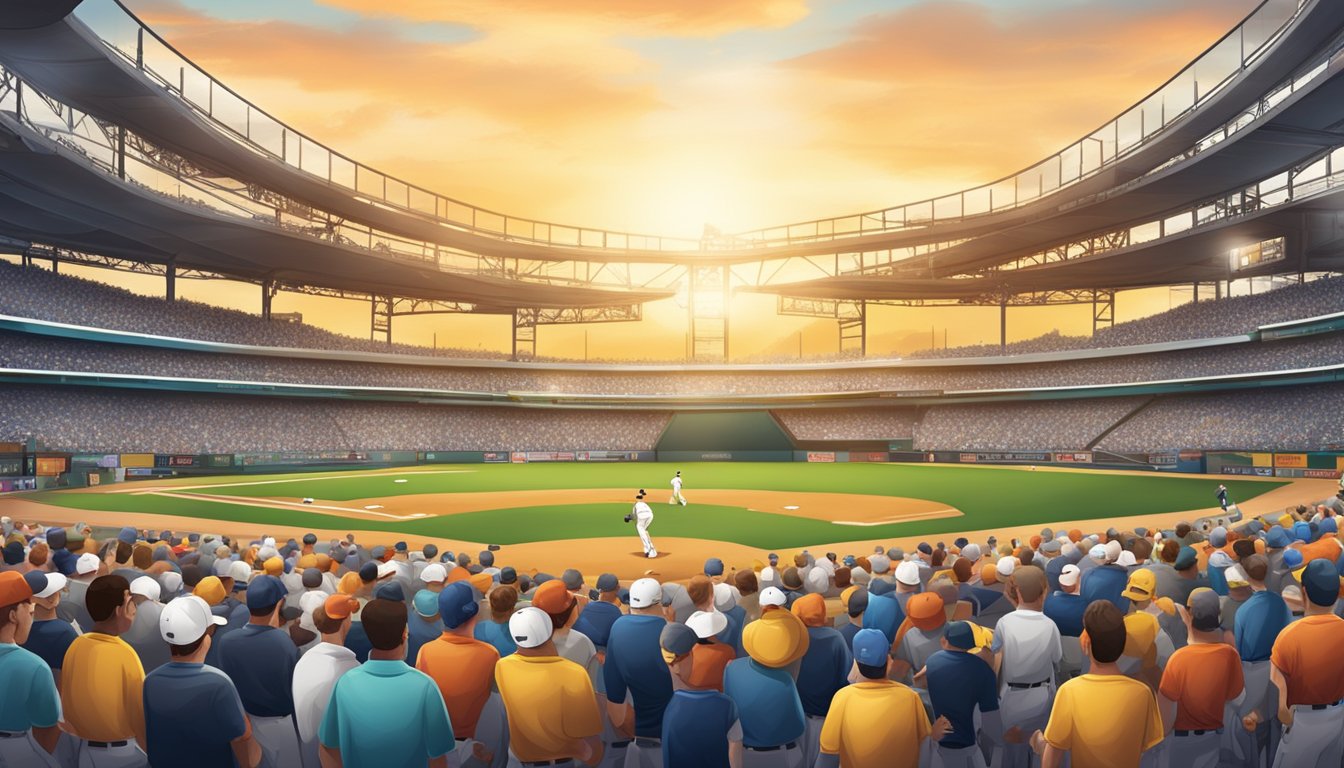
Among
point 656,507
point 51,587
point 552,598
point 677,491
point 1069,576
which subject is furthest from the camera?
point 656,507

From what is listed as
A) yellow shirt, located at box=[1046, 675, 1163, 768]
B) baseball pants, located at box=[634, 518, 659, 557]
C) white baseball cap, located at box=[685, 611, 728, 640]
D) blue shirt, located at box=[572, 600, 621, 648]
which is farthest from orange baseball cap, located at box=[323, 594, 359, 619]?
baseball pants, located at box=[634, 518, 659, 557]

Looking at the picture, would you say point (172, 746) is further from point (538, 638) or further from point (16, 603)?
point (538, 638)

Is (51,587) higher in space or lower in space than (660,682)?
higher

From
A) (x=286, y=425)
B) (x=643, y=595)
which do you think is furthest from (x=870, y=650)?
(x=286, y=425)

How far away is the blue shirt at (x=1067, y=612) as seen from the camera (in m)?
7.92

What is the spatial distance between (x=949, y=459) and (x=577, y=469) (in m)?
31.1

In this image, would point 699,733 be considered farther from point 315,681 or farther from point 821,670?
point 315,681

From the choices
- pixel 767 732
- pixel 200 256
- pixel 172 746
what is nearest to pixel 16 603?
pixel 172 746

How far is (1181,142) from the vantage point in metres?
46.7

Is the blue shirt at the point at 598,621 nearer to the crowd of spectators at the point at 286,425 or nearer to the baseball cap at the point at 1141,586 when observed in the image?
the baseball cap at the point at 1141,586

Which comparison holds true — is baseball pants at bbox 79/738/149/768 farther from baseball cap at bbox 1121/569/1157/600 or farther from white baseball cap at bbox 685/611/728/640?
baseball cap at bbox 1121/569/1157/600

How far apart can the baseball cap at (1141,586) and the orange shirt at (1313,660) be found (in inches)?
64.5

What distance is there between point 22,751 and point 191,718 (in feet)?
5.94

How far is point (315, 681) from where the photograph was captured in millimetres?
5445
